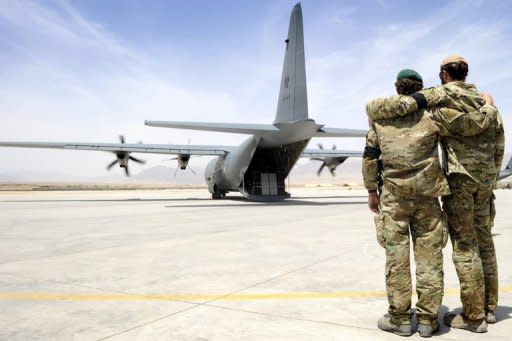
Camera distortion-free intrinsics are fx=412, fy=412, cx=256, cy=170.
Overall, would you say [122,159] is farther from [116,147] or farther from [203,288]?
[203,288]

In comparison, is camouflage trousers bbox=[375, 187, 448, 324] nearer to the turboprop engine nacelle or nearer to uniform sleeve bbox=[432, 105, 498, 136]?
uniform sleeve bbox=[432, 105, 498, 136]

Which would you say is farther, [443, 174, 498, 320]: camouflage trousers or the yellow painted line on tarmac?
the yellow painted line on tarmac

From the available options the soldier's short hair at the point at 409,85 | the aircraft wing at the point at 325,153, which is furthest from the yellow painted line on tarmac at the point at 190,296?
the aircraft wing at the point at 325,153

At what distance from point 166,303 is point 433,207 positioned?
3106mm

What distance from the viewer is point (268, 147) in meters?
27.6

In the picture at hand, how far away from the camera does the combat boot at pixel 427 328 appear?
381cm

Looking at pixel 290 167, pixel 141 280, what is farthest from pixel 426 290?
pixel 290 167

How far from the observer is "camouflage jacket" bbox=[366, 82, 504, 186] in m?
4.10

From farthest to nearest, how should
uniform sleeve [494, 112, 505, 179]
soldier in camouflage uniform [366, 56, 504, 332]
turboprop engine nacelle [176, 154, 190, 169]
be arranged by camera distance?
turboprop engine nacelle [176, 154, 190, 169], uniform sleeve [494, 112, 505, 179], soldier in camouflage uniform [366, 56, 504, 332]

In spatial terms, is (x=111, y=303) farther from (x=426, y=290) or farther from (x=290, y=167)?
(x=290, y=167)

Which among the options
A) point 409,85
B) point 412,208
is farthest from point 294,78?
point 412,208

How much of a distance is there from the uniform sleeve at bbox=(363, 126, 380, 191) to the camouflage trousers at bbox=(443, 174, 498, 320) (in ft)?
2.45

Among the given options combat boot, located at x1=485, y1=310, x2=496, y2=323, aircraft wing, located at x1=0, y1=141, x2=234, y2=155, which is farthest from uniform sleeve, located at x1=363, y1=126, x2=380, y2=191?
aircraft wing, located at x1=0, y1=141, x2=234, y2=155

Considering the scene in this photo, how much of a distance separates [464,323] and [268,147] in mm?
23810
